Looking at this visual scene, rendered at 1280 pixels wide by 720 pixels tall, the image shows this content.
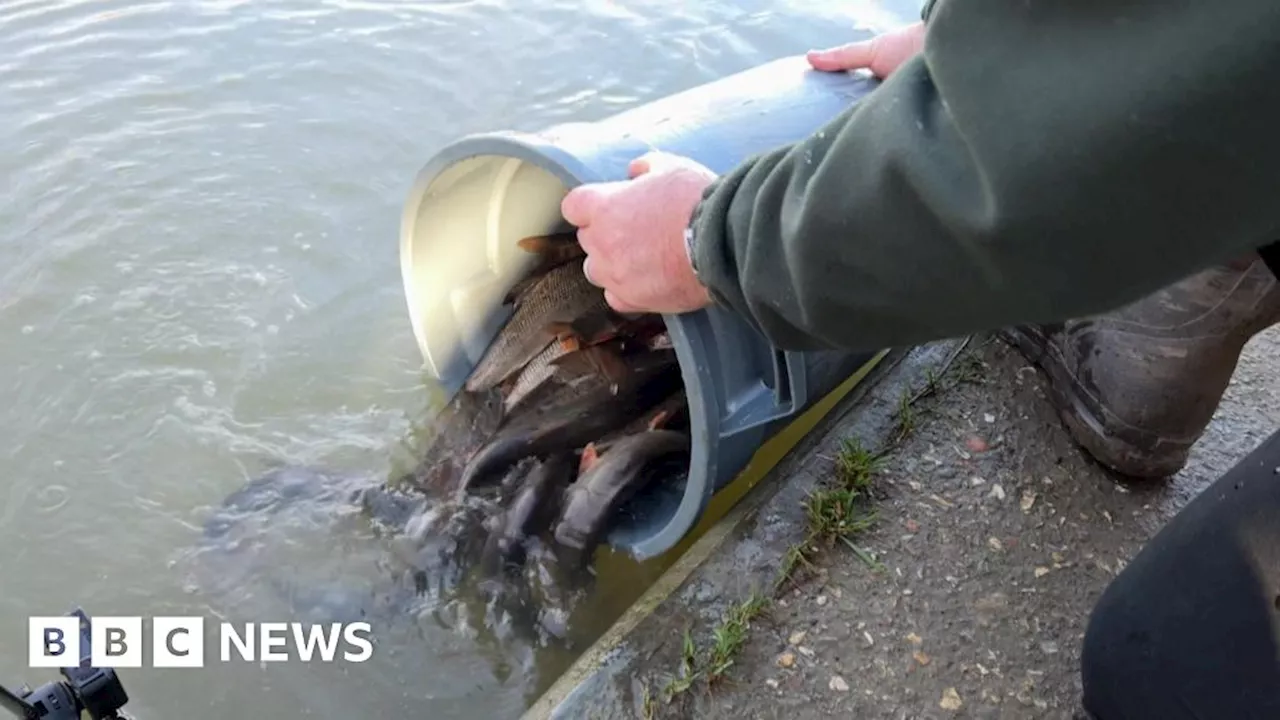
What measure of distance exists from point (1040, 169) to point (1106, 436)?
6.52ft

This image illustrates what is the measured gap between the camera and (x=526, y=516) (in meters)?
3.08

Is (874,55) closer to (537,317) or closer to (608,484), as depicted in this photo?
(537,317)

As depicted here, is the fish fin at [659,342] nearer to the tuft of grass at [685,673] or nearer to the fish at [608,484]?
the fish at [608,484]

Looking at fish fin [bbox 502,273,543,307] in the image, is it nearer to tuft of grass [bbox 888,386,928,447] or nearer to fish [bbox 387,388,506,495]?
fish [bbox 387,388,506,495]

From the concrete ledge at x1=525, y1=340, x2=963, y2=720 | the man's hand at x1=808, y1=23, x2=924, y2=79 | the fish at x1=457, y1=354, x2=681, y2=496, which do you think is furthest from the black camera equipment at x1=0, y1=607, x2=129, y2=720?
the man's hand at x1=808, y1=23, x2=924, y2=79

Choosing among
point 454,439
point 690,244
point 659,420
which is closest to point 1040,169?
point 690,244

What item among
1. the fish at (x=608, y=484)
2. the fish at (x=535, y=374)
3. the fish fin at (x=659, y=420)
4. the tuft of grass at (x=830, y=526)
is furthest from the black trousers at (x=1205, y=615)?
the fish at (x=535, y=374)

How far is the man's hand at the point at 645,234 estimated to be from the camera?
1.97m

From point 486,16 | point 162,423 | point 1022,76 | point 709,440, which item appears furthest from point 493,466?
point 486,16

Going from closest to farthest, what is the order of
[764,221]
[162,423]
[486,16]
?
[764,221], [162,423], [486,16]

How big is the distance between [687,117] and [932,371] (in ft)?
3.54

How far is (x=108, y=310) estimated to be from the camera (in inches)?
160

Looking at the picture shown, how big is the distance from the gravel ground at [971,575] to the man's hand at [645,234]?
2.81 feet

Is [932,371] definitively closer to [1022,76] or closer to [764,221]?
[764,221]
